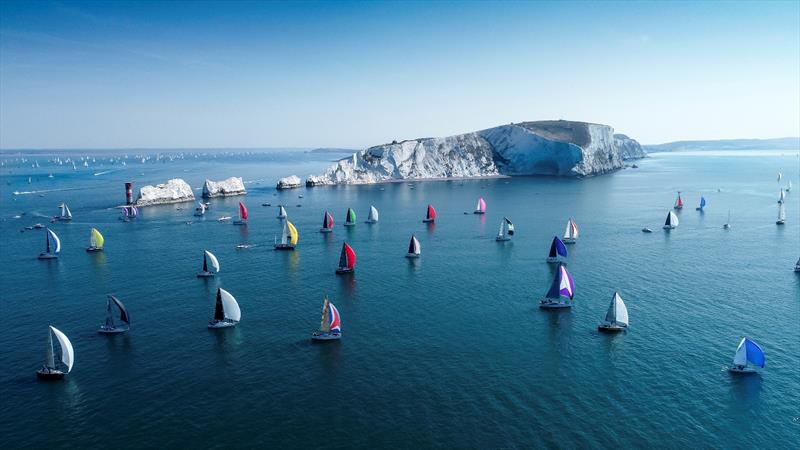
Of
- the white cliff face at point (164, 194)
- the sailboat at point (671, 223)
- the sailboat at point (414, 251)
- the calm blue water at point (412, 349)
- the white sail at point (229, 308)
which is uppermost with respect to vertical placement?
the white cliff face at point (164, 194)

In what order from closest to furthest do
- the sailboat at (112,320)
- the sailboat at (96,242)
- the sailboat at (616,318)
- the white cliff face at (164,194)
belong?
the sailboat at (616,318) < the sailboat at (112,320) < the sailboat at (96,242) < the white cliff face at (164,194)

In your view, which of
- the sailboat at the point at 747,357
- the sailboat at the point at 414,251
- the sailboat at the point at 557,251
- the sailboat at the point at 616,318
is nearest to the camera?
the sailboat at the point at 747,357

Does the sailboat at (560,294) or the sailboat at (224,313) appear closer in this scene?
the sailboat at (224,313)

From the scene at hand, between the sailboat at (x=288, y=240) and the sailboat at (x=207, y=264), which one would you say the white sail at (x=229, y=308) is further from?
the sailboat at (x=288, y=240)

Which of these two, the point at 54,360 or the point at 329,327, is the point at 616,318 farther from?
the point at 54,360

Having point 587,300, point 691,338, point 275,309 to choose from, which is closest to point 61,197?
point 275,309

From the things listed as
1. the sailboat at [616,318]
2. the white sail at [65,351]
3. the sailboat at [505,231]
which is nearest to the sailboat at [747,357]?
the sailboat at [616,318]

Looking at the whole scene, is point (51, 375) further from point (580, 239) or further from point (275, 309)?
point (580, 239)
